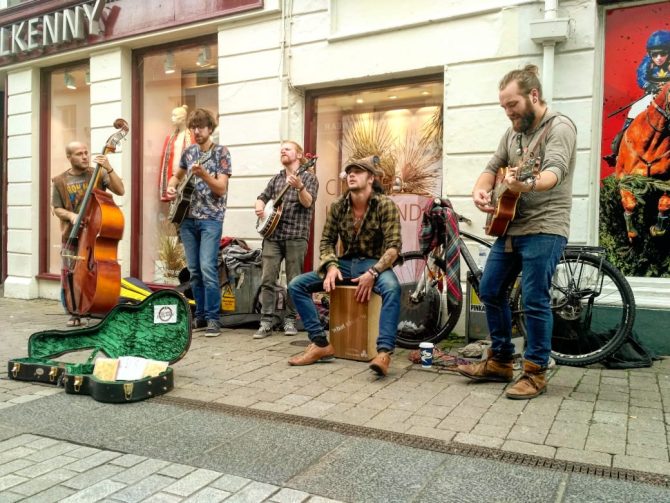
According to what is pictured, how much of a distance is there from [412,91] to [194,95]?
3.26m

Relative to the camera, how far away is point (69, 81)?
32.2 feet

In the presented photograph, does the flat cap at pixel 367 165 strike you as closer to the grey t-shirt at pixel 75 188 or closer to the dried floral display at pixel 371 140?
the dried floral display at pixel 371 140

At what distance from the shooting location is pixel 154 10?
8406mm

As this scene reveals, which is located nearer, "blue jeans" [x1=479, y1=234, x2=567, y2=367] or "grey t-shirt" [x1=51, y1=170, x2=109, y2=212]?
"blue jeans" [x1=479, y1=234, x2=567, y2=367]

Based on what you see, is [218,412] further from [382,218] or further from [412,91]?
[412,91]

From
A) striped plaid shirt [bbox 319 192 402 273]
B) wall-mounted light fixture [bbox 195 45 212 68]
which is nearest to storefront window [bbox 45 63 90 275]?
wall-mounted light fixture [bbox 195 45 212 68]

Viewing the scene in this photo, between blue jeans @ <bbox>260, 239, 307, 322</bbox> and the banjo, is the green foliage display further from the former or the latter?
blue jeans @ <bbox>260, 239, 307, 322</bbox>

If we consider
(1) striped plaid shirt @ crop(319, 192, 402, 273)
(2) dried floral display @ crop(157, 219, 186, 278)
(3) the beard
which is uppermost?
(3) the beard

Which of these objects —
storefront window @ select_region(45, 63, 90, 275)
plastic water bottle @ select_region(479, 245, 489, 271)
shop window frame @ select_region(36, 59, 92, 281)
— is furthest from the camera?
shop window frame @ select_region(36, 59, 92, 281)

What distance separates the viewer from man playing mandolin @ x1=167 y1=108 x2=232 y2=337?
20.8 ft

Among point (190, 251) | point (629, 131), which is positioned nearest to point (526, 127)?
point (629, 131)

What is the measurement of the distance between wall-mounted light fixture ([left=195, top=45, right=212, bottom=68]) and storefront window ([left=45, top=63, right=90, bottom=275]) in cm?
214

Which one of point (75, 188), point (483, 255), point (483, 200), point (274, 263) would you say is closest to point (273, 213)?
point (274, 263)

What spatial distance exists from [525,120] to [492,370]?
1682 millimetres
